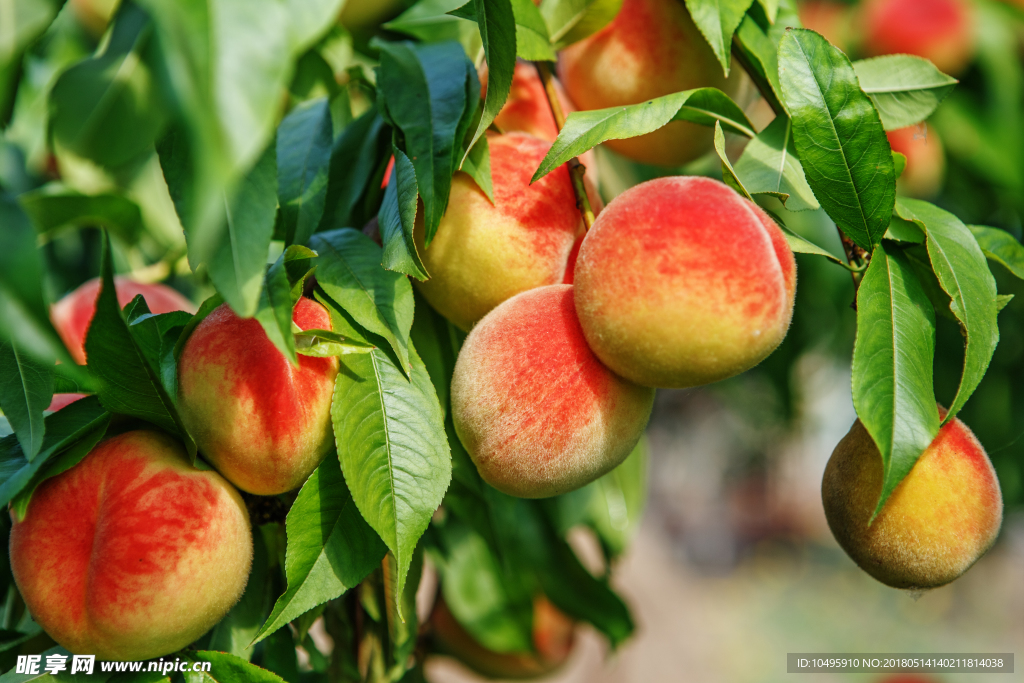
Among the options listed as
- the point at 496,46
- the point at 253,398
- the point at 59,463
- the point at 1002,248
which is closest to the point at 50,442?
the point at 59,463

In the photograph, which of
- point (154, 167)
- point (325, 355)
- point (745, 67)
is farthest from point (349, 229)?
point (154, 167)

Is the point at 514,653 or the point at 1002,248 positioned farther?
the point at 514,653

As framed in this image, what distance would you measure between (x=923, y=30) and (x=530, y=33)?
1.13 metres

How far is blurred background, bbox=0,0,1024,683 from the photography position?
0.88 meters

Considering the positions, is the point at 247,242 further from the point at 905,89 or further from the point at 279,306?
the point at 905,89

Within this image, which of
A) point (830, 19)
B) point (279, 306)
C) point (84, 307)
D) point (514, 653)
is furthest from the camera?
point (830, 19)

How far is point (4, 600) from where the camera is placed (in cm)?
66

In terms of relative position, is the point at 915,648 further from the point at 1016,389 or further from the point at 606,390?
the point at 606,390

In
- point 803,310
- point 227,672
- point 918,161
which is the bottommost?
point 803,310

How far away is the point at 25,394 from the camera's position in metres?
0.46

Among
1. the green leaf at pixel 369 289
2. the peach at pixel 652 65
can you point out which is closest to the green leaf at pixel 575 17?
the peach at pixel 652 65

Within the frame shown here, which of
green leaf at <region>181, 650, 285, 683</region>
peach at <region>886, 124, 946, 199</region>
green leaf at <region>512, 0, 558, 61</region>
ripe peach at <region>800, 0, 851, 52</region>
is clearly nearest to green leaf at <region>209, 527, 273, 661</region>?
green leaf at <region>181, 650, 285, 683</region>

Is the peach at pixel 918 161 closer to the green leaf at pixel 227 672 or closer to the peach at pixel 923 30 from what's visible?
the peach at pixel 923 30

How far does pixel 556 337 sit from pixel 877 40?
49.2 inches
